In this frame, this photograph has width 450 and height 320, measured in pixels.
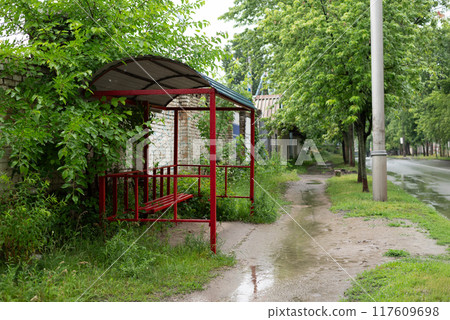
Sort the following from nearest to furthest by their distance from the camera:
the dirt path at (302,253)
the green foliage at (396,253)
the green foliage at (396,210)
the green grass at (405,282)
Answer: the green grass at (405,282), the dirt path at (302,253), the green foliage at (396,253), the green foliage at (396,210)

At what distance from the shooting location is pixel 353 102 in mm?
12219

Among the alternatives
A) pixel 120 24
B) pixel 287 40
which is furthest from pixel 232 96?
pixel 287 40

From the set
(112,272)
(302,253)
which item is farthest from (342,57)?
(112,272)

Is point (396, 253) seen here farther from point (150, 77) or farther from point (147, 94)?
point (150, 77)

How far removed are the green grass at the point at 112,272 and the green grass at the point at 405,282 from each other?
190cm

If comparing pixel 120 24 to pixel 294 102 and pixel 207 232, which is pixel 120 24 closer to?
pixel 207 232

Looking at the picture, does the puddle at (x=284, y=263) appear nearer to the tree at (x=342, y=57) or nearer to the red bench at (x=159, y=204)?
the red bench at (x=159, y=204)

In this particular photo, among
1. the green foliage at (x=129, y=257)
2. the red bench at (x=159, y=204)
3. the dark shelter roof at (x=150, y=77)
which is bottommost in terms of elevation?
the green foliage at (x=129, y=257)

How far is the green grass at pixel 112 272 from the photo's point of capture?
4262 mm

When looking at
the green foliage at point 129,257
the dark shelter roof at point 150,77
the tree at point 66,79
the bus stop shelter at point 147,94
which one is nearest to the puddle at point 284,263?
the bus stop shelter at point 147,94

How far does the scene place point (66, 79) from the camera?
18.0 feet

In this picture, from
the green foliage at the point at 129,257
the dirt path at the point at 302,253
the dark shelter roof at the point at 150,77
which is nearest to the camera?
the dirt path at the point at 302,253

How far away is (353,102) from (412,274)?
26.7 ft

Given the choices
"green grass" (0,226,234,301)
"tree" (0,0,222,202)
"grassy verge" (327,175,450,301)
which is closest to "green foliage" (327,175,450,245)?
"grassy verge" (327,175,450,301)
